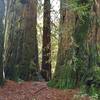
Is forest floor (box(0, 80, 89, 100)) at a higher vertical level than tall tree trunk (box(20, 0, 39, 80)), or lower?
lower

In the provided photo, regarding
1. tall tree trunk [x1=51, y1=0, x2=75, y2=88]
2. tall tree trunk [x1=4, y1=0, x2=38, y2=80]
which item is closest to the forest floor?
tall tree trunk [x1=51, y1=0, x2=75, y2=88]

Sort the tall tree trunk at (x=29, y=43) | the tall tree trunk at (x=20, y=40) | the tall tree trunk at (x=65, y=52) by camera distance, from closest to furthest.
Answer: the tall tree trunk at (x=65, y=52)
the tall tree trunk at (x=20, y=40)
the tall tree trunk at (x=29, y=43)

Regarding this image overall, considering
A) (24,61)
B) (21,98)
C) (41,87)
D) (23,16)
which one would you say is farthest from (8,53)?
(21,98)

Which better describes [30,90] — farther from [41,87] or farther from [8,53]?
[8,53]

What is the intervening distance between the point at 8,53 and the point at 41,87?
10.5 ft

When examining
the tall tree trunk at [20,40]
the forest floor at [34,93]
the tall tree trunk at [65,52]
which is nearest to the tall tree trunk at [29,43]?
the tall tree trunk at [20,40]

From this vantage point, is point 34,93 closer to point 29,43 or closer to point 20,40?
point 20,40

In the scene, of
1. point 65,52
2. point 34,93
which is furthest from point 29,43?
point 34,93

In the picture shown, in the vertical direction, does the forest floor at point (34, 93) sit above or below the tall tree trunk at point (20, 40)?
below

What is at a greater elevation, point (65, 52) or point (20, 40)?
point (20, 40)

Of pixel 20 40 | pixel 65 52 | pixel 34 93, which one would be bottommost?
pixel 34 93

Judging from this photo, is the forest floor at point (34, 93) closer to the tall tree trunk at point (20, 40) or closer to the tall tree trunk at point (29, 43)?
the tall tree trunk at point (20, 40)

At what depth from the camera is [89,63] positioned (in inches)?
345

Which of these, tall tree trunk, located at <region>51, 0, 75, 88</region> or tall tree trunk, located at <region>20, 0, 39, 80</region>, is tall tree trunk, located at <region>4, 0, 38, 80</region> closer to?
tall tree trunk, located at <region>20, 0, 39, 80</region>
